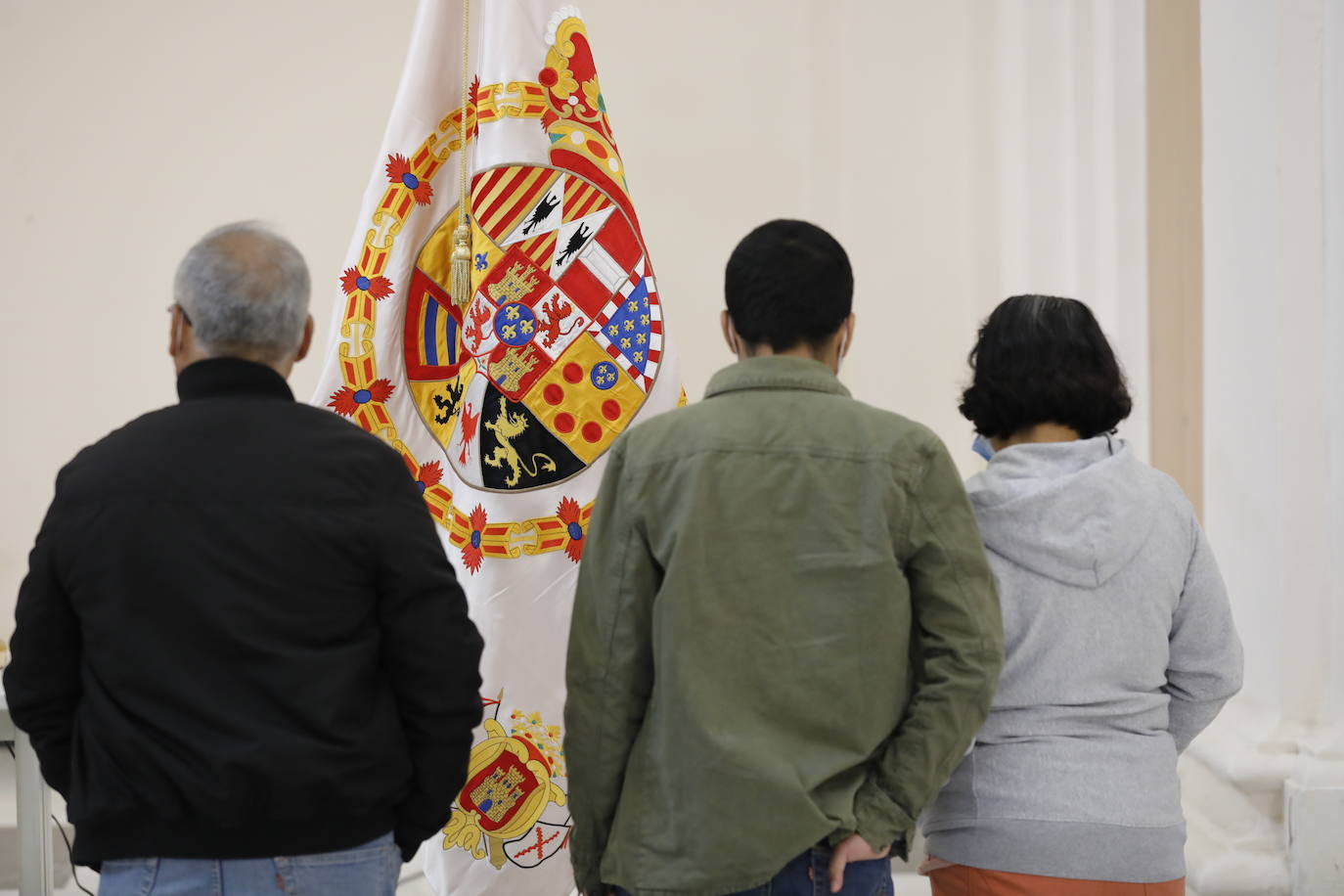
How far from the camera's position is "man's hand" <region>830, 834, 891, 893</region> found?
1.33m

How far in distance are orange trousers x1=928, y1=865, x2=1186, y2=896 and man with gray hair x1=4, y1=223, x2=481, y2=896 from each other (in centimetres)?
65

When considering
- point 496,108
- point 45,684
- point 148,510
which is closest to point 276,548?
point 148,510

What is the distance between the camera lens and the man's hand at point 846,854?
1.33 metres

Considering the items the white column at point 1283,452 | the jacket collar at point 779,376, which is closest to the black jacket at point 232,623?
the jacket collar at point 779,376

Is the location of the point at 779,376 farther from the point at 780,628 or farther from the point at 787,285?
the point at 780,628

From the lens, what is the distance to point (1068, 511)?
4.85ft

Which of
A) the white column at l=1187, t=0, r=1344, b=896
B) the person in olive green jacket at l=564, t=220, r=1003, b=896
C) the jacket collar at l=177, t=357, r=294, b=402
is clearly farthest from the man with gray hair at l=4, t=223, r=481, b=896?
the white column at l=1187, t=0, r=1344, b=896

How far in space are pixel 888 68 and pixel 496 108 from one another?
1971mm

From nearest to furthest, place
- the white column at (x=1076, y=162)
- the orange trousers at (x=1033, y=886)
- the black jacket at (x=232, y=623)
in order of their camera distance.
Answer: the black jacket at (x=232, y=623) → the orange trousers at (x=1033, y=886) → the white column at (x=1076, y=162)

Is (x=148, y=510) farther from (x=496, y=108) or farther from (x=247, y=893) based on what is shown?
(x=496, y=108)

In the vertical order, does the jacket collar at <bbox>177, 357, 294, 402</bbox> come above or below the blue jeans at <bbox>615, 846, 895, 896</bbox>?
above

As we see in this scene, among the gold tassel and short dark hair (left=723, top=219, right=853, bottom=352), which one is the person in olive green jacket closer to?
short dark hair (left=723, top=219, right=853, bottom=352)

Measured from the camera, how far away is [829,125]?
12.7ft

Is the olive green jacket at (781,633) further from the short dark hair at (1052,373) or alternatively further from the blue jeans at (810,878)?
the short dark hair at (1052,373)
